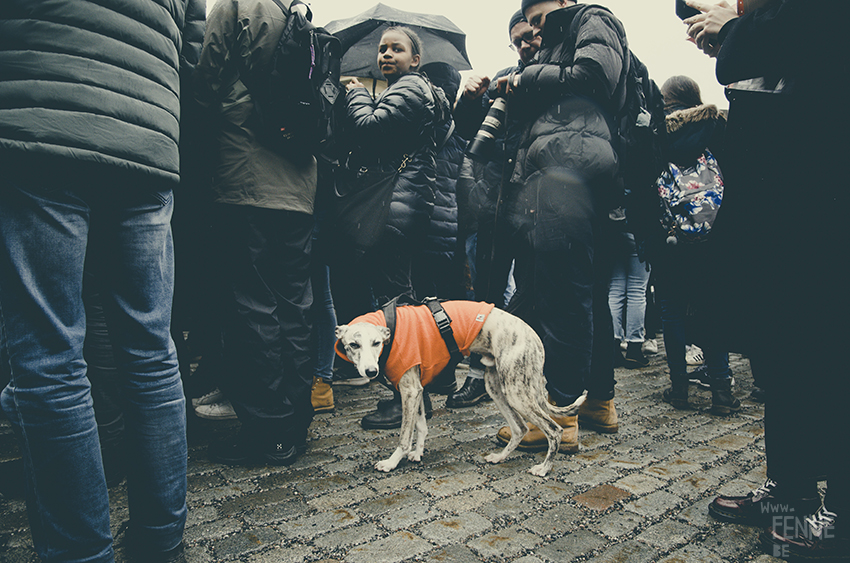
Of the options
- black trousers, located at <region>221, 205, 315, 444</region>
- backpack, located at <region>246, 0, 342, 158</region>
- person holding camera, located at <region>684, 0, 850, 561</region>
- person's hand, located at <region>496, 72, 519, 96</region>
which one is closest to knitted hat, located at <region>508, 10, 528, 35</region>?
person's hand, located at <region>496, 72, 519, 96</region>

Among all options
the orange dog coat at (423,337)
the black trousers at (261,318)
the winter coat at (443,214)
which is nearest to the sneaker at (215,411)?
the black trousers at (261,318)

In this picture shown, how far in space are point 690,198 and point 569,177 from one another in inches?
63.8

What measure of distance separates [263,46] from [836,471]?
3.12 m

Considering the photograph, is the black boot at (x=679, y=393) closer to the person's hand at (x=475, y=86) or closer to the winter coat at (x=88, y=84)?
the person's hand at (x=475, y=86)

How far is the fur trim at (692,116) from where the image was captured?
4.27 m

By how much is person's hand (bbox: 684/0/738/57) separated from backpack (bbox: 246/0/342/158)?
6.06 ft

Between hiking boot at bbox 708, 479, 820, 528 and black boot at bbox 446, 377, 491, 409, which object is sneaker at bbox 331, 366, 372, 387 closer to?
black boot at bbox 446, 377, 491, 409

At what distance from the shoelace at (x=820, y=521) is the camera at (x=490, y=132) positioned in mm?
2655

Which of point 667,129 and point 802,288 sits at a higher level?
point 667,129

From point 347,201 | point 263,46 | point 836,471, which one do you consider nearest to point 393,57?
point 347,201

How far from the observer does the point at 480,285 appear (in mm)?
4629

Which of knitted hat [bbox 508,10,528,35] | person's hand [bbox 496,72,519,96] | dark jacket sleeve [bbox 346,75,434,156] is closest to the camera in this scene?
person's hand [bbox 496,72,519,96]

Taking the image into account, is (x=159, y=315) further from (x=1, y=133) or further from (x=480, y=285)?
(x=480, y=285)

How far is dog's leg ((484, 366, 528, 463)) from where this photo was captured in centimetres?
304
